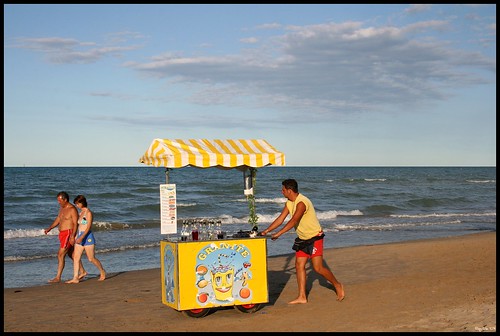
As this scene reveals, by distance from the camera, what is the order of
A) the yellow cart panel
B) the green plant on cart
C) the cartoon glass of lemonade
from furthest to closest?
the green plant on cart, the cartoon glass of lemonade, the yellow cart panel

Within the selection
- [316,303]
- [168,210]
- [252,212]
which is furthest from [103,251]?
[316,303]

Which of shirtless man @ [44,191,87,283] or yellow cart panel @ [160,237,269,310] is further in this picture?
shirtless man @ [44,191,87,283]

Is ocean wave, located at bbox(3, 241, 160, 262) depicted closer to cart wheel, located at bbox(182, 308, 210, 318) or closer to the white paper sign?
the white paper sign

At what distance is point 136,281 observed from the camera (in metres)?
12.1

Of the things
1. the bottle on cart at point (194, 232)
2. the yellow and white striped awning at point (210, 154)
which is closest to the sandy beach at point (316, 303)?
the bottle on cart at point (194, 232)

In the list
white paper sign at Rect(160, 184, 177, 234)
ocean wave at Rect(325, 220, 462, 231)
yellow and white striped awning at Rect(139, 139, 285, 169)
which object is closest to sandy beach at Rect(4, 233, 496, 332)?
white paper sign at Rect(160, 184, 177, 234)

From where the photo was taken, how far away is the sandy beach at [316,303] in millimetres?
8055

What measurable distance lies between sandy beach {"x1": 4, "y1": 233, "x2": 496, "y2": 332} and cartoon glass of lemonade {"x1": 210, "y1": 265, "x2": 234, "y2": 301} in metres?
0.26

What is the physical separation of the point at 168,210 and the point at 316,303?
7.27 ft

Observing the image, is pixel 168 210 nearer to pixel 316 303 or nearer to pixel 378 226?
pixel 316 303

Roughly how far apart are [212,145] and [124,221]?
17.6 m

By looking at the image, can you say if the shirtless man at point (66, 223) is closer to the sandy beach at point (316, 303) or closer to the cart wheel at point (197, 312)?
the sandy beach at point (316, 303)

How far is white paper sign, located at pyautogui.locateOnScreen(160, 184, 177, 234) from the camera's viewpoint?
891 centimetres

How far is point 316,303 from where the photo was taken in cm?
934
